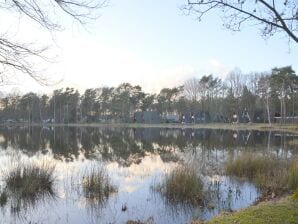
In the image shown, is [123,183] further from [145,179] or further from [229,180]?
[229,180]

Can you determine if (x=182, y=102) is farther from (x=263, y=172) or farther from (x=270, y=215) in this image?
(x=270, y=215)

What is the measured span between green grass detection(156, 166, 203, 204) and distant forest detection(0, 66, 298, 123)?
53085 millimetres

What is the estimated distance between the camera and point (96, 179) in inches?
523

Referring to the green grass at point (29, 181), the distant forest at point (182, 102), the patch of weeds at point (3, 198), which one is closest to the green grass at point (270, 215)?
the patch of weeds at point (3, 198)

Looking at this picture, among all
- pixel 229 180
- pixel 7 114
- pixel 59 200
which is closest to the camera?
pixel 59 200

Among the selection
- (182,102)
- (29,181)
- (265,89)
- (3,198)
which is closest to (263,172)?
(29,181)

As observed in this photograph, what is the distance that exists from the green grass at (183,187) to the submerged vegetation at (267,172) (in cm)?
215

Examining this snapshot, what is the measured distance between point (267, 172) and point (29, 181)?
8669mm

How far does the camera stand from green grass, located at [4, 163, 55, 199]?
1262 cm

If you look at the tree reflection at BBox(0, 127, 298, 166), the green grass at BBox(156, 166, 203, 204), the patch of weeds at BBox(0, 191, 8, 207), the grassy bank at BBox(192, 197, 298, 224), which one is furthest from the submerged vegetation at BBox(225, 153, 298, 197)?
the patch of weeds at BBox(0, 191, 8, 207)

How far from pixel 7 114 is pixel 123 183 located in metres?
112

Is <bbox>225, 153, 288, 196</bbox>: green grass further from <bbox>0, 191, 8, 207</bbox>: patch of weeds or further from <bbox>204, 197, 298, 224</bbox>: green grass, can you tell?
<bbox>0, 191, 8, 207</bbox>: patch of weeds

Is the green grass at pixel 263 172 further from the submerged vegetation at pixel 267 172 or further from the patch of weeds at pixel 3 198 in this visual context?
the patch of weeds at pixel 3 198

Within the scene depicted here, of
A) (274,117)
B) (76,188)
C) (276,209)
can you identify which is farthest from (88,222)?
(274,117)
